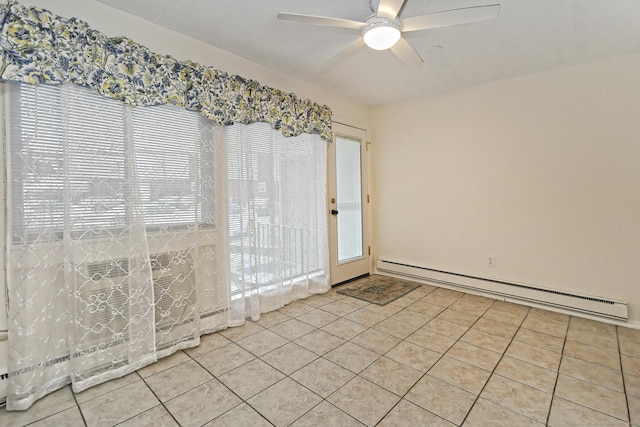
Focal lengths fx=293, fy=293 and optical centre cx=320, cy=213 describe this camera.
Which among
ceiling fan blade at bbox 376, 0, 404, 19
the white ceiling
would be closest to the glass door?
the white ceiling

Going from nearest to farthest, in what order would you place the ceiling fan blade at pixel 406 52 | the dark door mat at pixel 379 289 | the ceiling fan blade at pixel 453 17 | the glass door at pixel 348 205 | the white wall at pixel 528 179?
the ceiling fan blade at pixel 453 17
the ceiling fan blade at pixel 406 52
the white wall at pixel 528 179
the dark door mat at pixel 379 289
the glass door at pixel 348 205

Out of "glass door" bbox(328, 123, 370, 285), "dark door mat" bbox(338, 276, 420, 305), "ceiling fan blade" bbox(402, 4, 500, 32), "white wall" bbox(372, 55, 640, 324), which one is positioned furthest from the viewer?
"glass door" bbox(328, 123, 370, 285)

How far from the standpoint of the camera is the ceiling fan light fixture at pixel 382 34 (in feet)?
5.83

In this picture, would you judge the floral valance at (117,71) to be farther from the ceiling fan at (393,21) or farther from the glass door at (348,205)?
the glass door at (348,205)

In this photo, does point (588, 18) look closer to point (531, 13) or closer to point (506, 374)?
point (531, 13)

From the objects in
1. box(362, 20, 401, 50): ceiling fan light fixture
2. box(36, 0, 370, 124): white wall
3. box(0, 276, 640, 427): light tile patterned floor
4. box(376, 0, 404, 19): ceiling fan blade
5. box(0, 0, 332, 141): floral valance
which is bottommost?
box(0, 276, 640, 427): light tile patterned floor

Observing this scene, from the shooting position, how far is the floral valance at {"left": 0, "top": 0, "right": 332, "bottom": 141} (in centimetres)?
159

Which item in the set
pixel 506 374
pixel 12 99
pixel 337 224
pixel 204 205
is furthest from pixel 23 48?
pixel 506 374

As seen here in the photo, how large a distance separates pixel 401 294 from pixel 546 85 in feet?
8.70

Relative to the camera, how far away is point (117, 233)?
1967mm

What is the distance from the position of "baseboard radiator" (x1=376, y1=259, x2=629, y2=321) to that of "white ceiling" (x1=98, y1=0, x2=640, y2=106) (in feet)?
7.27

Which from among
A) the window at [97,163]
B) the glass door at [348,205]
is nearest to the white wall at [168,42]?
the window at [97,163]

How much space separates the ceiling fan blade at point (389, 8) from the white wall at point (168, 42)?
4.88 feet

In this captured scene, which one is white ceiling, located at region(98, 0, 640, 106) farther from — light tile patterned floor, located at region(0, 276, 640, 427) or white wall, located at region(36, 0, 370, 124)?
light tile patterned floor, located at region(0, 276, 640, 427)
